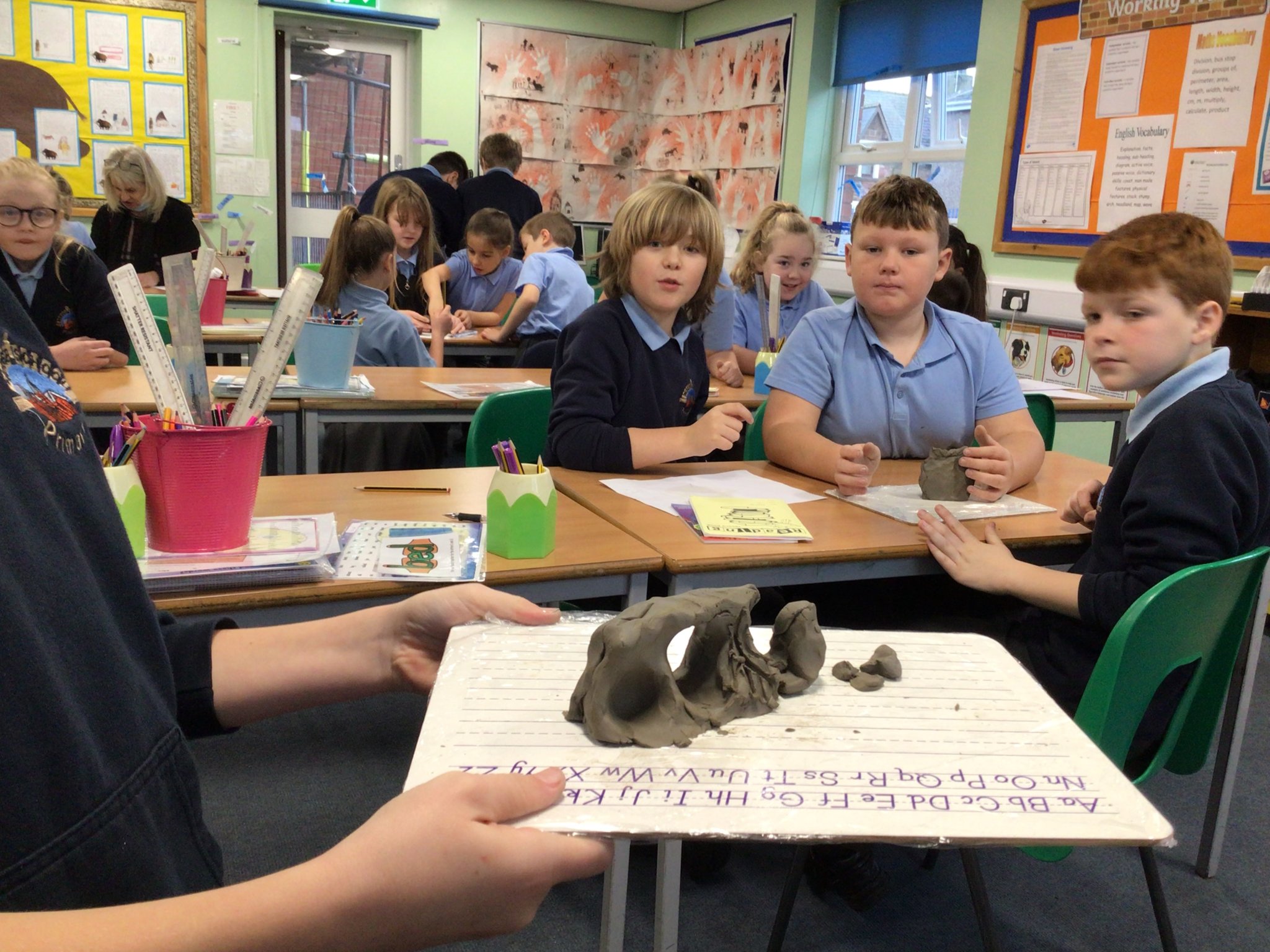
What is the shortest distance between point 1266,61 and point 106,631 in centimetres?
460

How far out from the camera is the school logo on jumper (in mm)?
557

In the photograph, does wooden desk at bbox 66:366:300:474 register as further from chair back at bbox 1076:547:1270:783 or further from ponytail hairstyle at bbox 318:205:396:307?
chair back at bbox 1076:547:1270:783

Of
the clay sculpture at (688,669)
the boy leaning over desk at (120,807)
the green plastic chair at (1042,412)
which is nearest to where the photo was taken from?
the boy leaning over desk at (120,807)

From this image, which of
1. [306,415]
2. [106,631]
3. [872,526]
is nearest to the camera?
[106,631]

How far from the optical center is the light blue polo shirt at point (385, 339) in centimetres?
346

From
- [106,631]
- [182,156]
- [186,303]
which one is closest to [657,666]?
[106,631]

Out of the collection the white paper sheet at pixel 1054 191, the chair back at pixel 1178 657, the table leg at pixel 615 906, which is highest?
the white paper sheet at pixel 1054 191

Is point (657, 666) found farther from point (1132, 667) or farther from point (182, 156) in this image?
point (182, 156)

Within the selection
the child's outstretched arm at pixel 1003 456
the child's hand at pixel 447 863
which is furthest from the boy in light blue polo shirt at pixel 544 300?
the child's hand at pixel 447 863

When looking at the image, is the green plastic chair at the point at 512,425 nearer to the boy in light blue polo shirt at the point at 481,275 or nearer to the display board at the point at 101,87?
the boy in light blue polo shirt at the point at 481,275

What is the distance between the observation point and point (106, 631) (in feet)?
1.87

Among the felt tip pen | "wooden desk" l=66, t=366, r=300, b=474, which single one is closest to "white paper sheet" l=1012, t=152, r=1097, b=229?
"wooden desk" l=66, t=366, r=300, b=474

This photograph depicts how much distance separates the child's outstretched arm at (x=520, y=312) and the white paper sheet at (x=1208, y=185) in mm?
2609

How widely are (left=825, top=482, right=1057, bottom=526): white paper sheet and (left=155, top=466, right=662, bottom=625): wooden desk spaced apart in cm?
52
